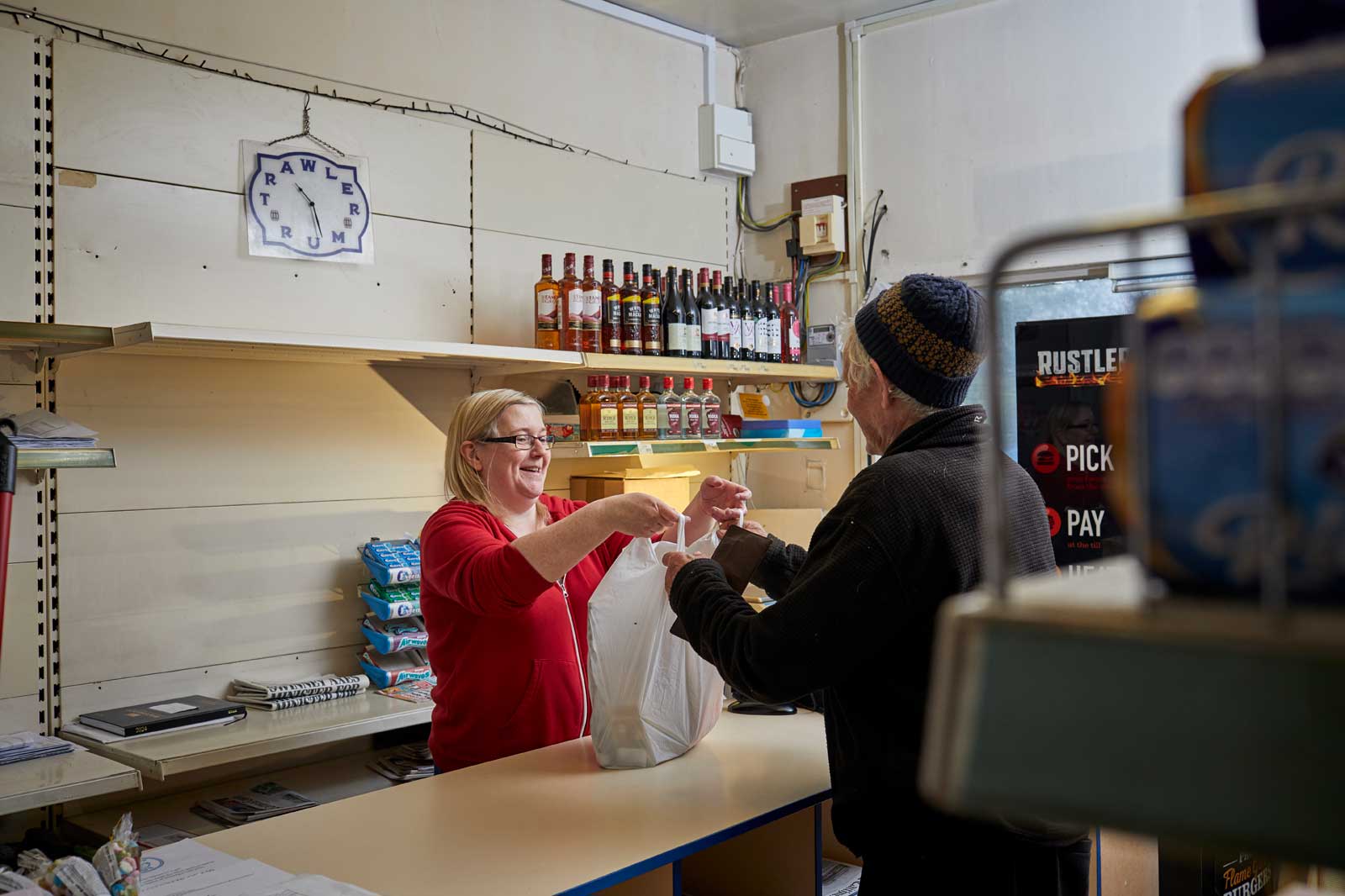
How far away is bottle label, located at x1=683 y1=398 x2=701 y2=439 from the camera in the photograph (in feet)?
13.1

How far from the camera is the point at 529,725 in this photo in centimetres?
245

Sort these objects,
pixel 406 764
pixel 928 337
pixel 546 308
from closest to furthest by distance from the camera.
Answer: pixel 928 337 < pixel 406 764 < pixel 546 308

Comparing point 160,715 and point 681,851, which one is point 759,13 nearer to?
point 160,715

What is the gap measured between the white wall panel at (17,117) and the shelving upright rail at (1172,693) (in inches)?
115

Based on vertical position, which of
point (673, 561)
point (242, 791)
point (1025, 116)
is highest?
point (1025, 116)

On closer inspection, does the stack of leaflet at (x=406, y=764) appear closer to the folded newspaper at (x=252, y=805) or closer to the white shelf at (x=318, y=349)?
the folded newspaper at (x=252, y=805)

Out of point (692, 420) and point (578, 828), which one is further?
point (692, 420)

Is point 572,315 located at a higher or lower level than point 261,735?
higher

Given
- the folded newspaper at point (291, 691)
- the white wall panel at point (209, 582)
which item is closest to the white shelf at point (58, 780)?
the white wall panel at point (209, 582)

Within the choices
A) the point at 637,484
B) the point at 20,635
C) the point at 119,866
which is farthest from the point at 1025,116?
the point at 119,866

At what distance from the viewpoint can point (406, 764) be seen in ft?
10.8

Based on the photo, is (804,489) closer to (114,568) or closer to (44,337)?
(114,568)

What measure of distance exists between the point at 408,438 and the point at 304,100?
42.3 inches

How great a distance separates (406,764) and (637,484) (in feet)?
4.09
